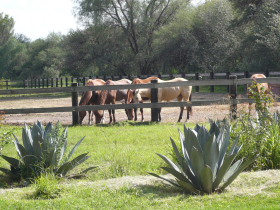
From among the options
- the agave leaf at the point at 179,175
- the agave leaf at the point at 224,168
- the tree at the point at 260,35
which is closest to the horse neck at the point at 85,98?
the agave leaf at the point at 179,175

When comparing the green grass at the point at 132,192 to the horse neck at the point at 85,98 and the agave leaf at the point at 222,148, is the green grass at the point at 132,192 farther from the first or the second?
the horse neck at the point at 85,98

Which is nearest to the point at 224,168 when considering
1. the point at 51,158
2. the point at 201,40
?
the point at 51,158

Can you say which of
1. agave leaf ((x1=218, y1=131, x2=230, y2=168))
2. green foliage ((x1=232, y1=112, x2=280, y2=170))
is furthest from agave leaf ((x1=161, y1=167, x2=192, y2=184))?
green foliage ((x1=232, y1=112, x2=280, y2=170))

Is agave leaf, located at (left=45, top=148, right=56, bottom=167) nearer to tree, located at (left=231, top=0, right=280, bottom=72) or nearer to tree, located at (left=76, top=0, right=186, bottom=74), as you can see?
tree, located at (left=231, top=0, right=280, bottom=72)

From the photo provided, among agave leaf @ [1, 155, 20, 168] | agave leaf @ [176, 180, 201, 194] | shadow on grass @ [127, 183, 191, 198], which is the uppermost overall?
agave leaf @ [1, 155, 20, 168]

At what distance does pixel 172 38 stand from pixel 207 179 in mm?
34741

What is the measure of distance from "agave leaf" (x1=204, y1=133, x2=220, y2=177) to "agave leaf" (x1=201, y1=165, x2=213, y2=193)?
196mm

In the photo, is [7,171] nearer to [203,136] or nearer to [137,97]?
[203,136]

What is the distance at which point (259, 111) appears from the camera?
7812mm

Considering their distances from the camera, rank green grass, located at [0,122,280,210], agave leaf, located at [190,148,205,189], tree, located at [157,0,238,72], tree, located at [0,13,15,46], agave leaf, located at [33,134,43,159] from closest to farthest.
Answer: green grass, located at [0,122,280,210]
agave leaf, located at [190,148,205,189]
agave leaf, located at [33,134,43,159]
tree, located at [157,0,238,72]
tree, located at [0,13,15,46]

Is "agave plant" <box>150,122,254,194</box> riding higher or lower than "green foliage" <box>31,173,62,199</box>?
higher

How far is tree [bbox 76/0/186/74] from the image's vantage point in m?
44.3

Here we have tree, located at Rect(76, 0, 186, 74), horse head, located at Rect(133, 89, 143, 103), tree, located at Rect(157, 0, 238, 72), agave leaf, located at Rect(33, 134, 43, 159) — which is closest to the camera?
agave leaf, located at Rect(33, 134, 43, 159)

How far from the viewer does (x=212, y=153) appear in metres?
5.96
